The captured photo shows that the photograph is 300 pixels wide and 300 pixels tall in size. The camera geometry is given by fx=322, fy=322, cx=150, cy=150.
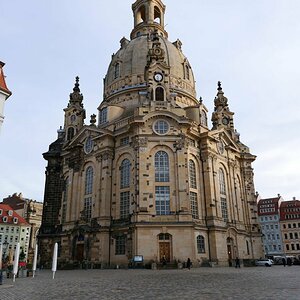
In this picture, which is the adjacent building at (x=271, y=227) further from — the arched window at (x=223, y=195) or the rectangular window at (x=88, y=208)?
the rectangular window at (x=88, y=208)

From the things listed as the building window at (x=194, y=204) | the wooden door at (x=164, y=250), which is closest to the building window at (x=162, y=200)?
the wooden door at (x=164, y=250)

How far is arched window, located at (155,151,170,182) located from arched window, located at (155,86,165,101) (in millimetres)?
9531

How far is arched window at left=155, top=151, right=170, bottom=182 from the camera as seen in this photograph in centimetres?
4384

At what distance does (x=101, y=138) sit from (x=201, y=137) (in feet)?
50.5

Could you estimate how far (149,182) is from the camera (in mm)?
42812

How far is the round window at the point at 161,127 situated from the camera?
45.6 m

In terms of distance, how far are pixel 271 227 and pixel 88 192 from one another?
6500 cm

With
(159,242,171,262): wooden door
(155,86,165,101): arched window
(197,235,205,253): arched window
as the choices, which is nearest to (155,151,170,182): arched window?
(159,242,171,262): wooden door

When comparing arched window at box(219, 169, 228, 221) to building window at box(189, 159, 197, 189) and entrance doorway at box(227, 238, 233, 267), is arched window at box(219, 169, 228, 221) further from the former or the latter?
building window at box(189, 159, 197, 189)

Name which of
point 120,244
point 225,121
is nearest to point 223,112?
point 225,121

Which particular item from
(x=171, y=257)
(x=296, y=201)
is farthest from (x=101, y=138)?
(x=296, y=201)

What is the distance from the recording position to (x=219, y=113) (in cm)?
6488

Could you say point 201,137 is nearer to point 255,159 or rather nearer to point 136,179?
point 136,179

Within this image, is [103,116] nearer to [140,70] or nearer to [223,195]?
[140,70]
